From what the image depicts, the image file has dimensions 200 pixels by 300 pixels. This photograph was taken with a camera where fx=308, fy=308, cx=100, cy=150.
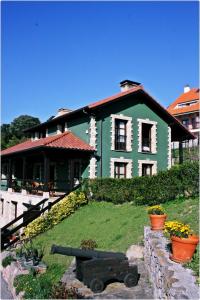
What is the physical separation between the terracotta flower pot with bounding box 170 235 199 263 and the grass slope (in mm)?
2581

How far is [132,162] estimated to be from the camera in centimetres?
2294

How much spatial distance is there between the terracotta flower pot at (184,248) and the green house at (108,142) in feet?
43.3

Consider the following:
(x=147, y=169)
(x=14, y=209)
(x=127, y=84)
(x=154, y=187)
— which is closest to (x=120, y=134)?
(x=147, y=169)

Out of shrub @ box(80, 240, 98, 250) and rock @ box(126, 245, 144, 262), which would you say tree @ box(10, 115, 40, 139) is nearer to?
shrub @ box(80, 240, 98, 250)

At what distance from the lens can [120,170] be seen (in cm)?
2259

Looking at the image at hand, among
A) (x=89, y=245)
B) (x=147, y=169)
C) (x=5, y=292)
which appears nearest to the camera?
(x=5, y=292)

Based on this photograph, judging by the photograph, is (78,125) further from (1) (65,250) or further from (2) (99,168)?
(1) (65,250)

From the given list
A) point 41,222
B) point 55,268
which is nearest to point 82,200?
point 41,222

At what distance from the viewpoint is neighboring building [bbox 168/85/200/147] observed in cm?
4411

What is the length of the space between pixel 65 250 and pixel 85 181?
11.4m

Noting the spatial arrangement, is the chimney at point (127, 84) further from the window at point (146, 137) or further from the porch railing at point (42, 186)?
the porch railing at point (42, 186)

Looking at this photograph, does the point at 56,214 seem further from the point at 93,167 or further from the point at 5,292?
the point at 5,292

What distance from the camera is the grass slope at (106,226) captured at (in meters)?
11.0

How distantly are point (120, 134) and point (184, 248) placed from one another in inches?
656
